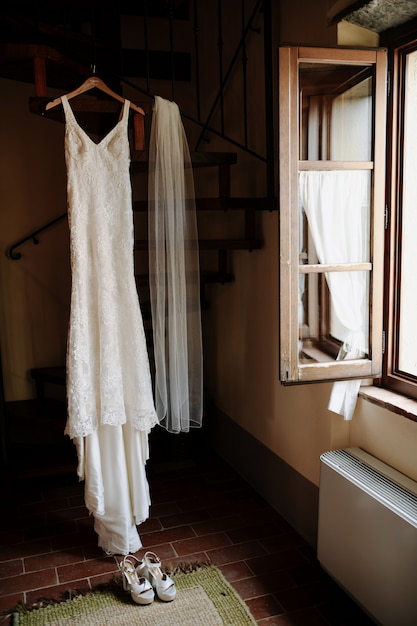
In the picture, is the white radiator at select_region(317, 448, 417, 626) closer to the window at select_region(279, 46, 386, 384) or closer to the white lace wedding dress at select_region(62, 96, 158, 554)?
the window at select_region(279, 46, 386, 384)

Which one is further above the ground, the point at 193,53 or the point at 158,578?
the point at 193,53

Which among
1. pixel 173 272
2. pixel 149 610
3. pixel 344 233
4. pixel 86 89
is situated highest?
pixel 86 89

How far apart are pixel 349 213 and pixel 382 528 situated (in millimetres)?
1298

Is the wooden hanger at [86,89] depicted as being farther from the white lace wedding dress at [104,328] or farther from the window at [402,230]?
the window at [402,230]

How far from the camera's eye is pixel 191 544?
294 centimetres

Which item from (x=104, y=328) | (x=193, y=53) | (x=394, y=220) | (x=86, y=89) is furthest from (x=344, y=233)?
(x=193, y=53)

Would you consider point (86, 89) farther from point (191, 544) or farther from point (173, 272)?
point (191, 544)

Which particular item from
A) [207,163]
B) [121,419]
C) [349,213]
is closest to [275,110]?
[207,163]

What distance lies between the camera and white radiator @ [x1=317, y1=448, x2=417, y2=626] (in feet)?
6.66

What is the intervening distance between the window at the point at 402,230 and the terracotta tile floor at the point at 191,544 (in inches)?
39.5

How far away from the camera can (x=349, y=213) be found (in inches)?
96.3

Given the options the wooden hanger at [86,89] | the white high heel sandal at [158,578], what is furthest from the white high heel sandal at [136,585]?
the wooden hanger at [86,89]

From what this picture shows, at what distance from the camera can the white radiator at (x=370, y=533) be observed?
2031 millimetres

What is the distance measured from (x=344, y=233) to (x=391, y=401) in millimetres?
749
